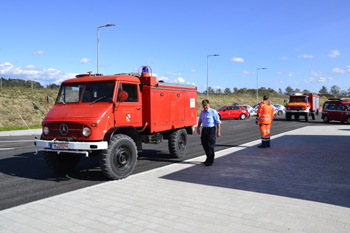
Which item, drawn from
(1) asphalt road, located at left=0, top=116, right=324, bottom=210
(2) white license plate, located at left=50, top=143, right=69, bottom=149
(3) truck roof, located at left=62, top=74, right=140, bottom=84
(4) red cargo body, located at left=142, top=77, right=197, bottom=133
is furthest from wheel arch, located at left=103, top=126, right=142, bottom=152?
(3) truck roof, located at left=62, top=74, right=140, bottom=84

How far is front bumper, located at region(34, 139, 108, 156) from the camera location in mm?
6648

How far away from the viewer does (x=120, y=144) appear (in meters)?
7.22

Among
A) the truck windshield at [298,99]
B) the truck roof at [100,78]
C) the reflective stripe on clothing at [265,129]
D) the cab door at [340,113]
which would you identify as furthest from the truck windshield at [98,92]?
the truck windshield at [298,99]

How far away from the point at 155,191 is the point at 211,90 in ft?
233

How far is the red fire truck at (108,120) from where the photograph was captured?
6879mm

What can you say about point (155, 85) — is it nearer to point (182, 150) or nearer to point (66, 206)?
point (182, 150)

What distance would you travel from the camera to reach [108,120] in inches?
280

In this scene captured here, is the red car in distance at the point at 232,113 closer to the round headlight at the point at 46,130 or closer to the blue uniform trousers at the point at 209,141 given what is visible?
the blue uniform trousers at the point at 209,141

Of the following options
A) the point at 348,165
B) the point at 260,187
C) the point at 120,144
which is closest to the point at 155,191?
the point at 120,144

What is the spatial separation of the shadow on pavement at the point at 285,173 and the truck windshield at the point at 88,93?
251cm

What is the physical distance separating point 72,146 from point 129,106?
1797mm

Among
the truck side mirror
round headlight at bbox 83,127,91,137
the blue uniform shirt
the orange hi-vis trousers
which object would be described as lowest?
the orange hi-vis trousers

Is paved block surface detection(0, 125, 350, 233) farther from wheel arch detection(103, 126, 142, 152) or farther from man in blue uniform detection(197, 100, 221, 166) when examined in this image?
wheel arch detection(103, 126, 142, 152)

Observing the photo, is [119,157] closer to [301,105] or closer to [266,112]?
[266,112]
